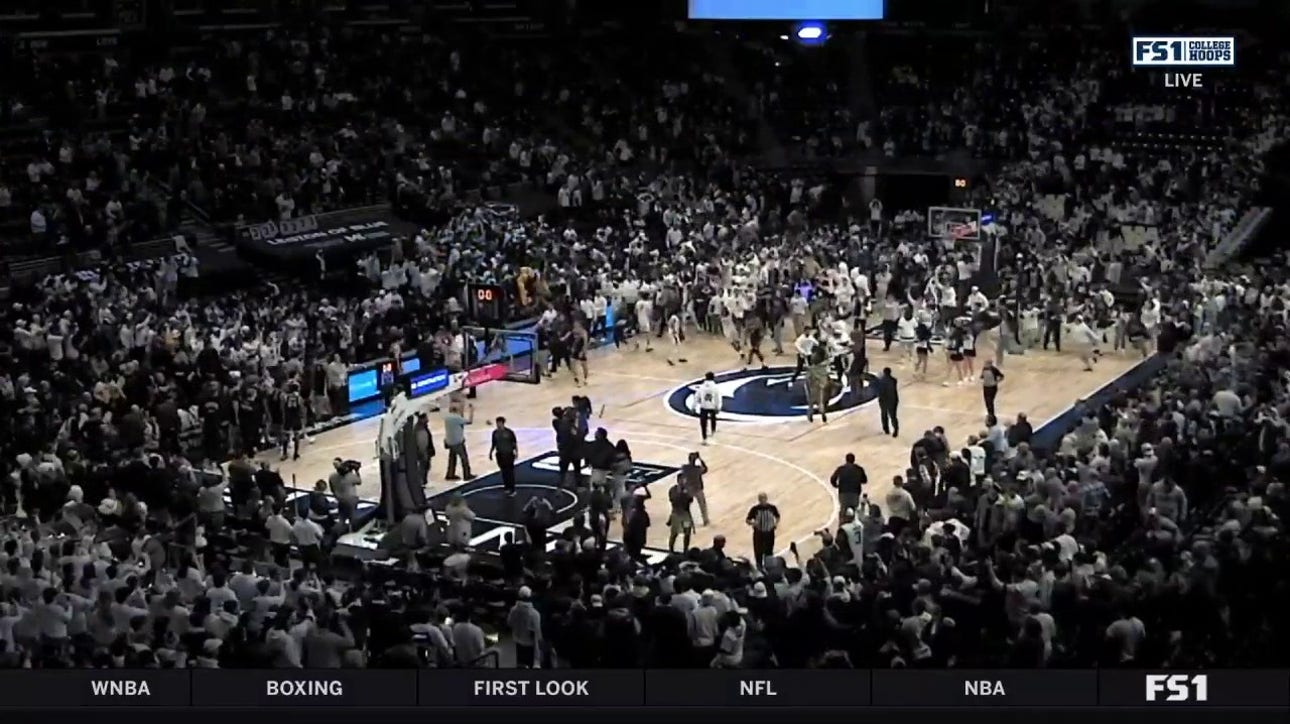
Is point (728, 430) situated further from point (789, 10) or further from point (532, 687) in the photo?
point (532, 687)

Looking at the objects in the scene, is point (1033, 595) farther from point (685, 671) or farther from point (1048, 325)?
point (1048, 325)

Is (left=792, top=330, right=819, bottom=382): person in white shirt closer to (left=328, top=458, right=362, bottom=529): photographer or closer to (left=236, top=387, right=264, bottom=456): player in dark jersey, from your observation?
(left=236, top=387, right=264, bottom=456): player in dark jersey

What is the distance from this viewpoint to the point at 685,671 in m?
9.93

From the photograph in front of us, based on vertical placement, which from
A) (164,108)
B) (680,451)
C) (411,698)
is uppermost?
(164,108)

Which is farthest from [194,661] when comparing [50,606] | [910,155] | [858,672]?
[910,155]

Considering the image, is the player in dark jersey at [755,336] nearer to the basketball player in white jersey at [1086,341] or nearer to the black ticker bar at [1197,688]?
the basketball player in white jersey at [1086,341]

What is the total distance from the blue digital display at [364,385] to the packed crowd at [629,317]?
0.41 meters

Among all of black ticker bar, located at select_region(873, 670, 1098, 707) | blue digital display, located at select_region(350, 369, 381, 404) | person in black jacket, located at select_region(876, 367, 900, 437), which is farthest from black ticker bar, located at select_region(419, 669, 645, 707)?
blue digital display, located at select_region(350, 369, 381, 404)

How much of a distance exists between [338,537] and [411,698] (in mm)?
8325

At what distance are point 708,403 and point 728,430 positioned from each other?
1.03m

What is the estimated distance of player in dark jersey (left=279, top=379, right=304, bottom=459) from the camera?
71.9ft

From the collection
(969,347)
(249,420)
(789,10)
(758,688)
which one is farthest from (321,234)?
(758,688)

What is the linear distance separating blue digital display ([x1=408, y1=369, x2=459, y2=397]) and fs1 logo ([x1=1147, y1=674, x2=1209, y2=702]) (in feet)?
49.7

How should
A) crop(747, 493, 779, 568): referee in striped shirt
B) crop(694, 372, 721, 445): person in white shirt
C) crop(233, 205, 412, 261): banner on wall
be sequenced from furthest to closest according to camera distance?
crop(233, 205, 412, 261): banner on wall < crop(694, 372, 721, 445): person in white shirt < crop(747, 493, 779, 568): referee in striped shirt
